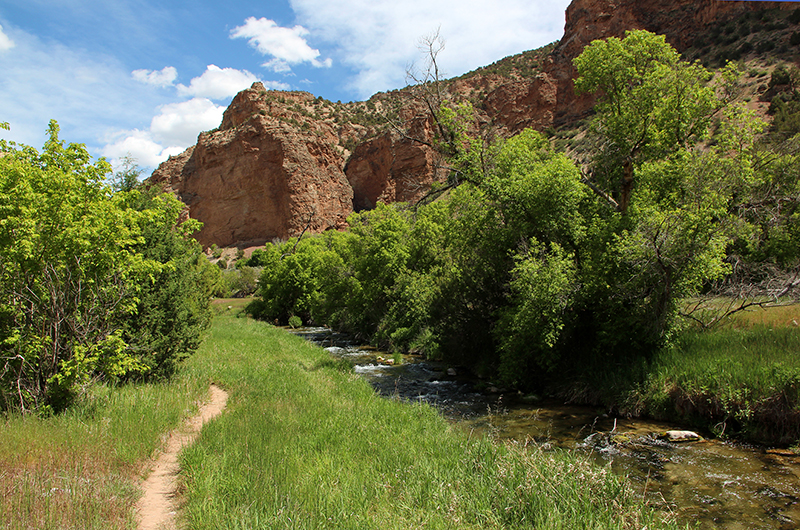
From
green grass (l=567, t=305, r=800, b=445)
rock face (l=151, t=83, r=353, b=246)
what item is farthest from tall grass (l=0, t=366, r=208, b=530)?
rock face (l=151, t=83, r=353, b=246)

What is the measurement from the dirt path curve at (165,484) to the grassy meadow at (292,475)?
169 millimetres

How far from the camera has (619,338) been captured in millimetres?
11836

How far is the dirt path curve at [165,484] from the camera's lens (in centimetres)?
466

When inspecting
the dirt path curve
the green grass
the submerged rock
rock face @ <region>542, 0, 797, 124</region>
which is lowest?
the submerged rock

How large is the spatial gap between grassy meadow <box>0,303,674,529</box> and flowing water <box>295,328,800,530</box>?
685 mm

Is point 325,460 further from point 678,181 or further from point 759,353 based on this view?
point 678,181

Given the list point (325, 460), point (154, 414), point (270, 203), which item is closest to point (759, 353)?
point (325, 460)

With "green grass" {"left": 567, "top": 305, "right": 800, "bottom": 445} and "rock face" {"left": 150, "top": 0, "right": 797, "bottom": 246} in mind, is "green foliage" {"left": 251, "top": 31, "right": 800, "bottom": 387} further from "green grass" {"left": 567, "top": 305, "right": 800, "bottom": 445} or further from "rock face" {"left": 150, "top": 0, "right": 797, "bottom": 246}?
"rock face" {"left": 150, "top": 0, "right": 797, "bottom": 246}

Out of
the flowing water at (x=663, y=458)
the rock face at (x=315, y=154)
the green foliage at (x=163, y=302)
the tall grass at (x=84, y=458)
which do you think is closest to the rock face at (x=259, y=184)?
the rock face at (x=315, y=154)

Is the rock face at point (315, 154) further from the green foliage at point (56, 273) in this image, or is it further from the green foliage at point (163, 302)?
the green foliage at point (56, 273)

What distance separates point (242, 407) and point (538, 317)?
7819 mm

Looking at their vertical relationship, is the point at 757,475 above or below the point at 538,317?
below

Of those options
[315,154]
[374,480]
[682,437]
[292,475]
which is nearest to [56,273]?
[292,475]

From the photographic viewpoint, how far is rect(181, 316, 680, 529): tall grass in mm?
4516
